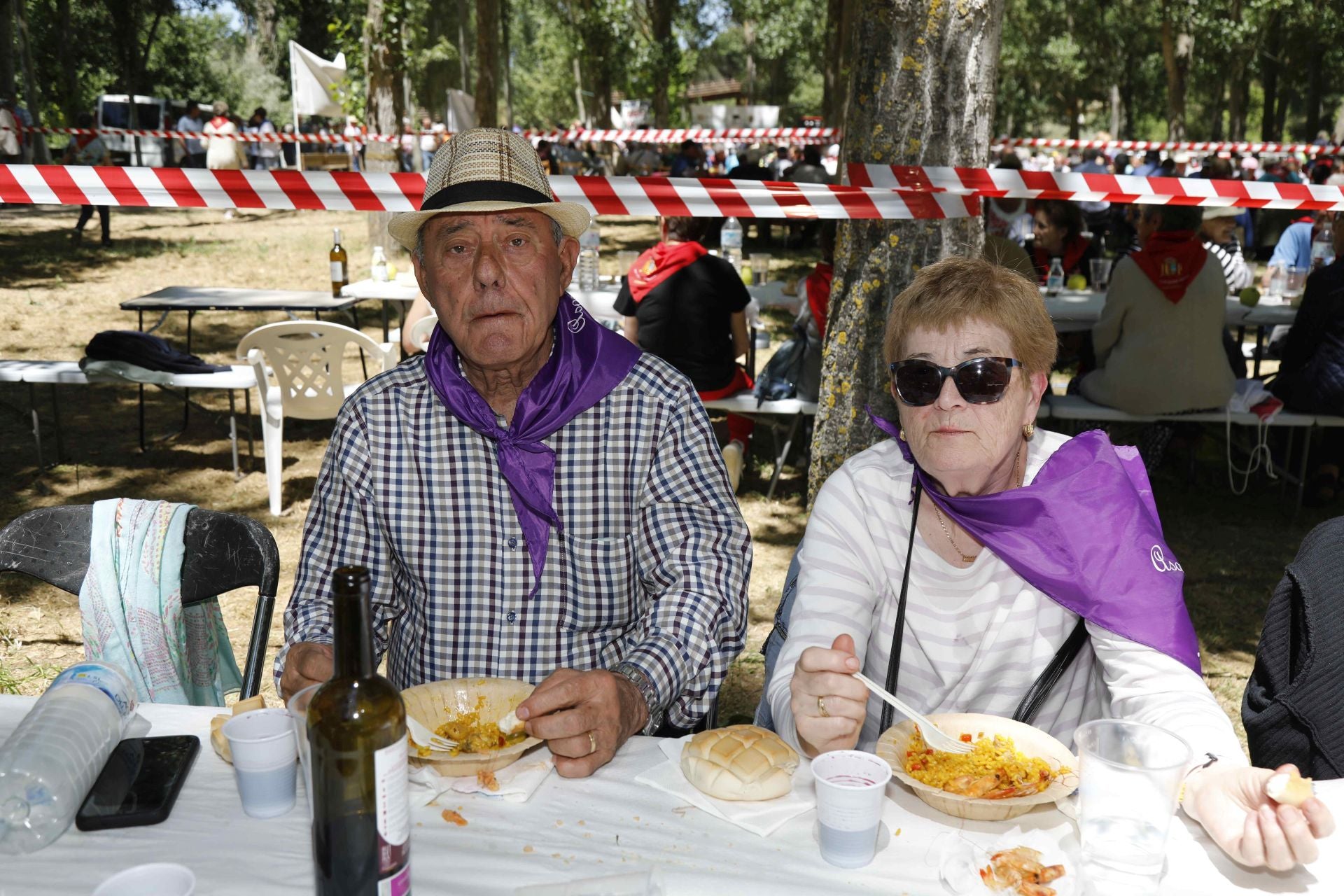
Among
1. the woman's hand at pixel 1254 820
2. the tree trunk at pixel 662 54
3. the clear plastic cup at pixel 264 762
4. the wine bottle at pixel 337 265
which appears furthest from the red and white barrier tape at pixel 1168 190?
the tree trunk at pixel 662 54

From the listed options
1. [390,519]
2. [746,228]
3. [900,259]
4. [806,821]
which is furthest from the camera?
[746,228]

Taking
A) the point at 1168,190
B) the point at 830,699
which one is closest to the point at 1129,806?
the point at 830,699

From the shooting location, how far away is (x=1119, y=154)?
2758 centimetres

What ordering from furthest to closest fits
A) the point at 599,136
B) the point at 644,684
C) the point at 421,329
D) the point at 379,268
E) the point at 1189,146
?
1. the point at 1189,146
2. the point at 599,136
3. the point at 379,268
4. the point at 421,329
5. the point at 644,684

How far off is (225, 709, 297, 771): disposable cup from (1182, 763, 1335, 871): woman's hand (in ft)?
4.39

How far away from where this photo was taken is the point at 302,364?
6590 mm

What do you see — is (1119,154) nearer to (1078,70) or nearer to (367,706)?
(1078,70)

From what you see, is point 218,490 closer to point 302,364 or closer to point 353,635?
point 302,364

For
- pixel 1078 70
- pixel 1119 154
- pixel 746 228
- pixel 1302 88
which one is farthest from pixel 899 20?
pixel 1302 88

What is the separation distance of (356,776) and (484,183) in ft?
4.66

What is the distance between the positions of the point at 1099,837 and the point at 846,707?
0.43 meters

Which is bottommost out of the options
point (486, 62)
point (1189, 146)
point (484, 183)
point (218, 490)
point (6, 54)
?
point (218, 490)

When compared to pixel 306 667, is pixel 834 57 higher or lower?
higher

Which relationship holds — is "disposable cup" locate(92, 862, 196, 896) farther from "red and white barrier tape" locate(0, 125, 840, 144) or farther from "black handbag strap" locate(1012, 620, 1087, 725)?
"red and white barrier tape" locate(0, 125, 840, 144)
